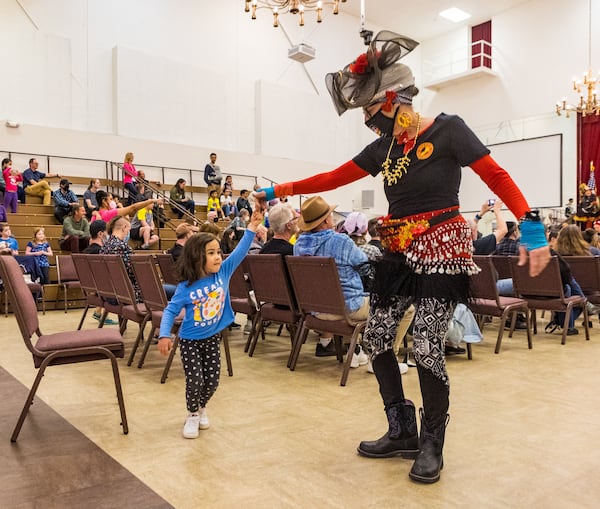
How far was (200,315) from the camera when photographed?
2.65 m

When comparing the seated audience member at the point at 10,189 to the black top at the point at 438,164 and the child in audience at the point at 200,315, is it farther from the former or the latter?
the black top at the point at 438,164

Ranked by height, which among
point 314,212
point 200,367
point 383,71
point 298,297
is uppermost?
point 383,71

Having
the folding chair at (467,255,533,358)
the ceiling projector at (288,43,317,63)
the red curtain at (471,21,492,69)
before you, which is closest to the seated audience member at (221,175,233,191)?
the ceiling projector at (288,43,317,63)

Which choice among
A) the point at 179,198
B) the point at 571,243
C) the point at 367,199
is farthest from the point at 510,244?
the point at 367,199

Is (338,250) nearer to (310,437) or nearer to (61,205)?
(310,437)

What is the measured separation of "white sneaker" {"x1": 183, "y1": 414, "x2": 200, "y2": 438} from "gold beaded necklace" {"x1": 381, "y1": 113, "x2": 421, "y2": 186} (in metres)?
1.38

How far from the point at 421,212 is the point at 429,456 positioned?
895mm

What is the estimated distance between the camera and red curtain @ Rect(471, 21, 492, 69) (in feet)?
54.6

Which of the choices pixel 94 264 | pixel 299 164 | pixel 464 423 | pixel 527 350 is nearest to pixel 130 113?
pixel 299 164

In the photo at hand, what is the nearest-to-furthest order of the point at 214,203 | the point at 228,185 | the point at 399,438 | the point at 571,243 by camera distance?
the point at 399,438 → the point at 571,243 → the point at 214,203 → the point at 228,185

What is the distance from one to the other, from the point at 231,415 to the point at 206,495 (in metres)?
0.92

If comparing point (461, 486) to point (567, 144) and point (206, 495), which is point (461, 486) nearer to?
point (206, 495)

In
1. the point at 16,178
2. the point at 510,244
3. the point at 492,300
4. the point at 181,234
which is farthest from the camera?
the point at 16,178

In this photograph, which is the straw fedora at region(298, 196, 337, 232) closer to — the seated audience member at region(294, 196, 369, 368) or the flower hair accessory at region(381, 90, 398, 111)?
the seated audience member at region(294, 196, 369, 368)
